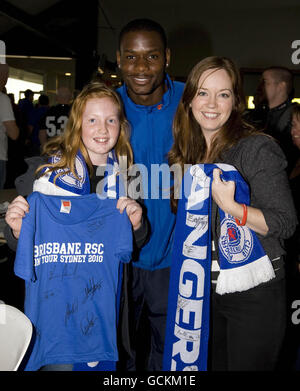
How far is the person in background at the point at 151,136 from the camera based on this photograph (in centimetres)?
184

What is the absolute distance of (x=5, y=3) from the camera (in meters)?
7.41

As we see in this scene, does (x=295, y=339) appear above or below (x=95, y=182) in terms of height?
below

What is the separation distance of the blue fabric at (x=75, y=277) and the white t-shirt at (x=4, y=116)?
102 inches

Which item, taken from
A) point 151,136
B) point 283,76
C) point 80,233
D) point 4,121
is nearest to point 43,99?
point 4,121

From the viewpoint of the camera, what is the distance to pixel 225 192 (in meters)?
1.40

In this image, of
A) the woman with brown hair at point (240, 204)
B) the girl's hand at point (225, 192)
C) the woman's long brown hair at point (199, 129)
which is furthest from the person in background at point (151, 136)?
the girl's hand at point (225, 192)

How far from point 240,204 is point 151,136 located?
0.66 meters

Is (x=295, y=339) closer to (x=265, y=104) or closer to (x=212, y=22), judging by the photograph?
(x=265, y=104)

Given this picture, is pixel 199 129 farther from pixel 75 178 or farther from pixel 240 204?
pixel 75 178

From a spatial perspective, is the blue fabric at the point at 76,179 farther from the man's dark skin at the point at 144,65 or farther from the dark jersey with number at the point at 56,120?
the dark jersey with number at the point at 56,120

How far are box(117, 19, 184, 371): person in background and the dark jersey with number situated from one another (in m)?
3.10

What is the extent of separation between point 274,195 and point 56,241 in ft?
2.86

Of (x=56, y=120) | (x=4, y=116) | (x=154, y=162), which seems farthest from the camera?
(x=56, y=120)

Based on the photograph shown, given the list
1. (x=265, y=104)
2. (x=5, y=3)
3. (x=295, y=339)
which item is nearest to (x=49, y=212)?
(x=295, y=339)
